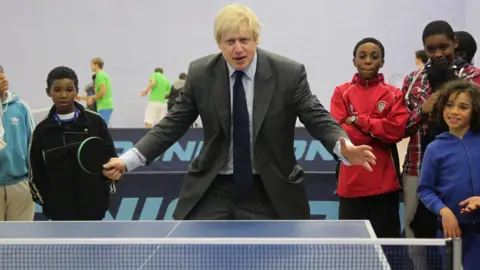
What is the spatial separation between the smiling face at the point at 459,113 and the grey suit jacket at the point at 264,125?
1.04 metres

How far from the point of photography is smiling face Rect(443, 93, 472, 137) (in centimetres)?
390

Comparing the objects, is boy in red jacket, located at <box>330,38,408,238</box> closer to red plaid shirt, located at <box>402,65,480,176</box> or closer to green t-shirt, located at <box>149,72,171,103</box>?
red plaid shirt, located at <box>402,65,480,176</box>

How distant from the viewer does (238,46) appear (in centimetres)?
308

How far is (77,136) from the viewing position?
454 cm

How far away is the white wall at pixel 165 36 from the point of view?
17.3m

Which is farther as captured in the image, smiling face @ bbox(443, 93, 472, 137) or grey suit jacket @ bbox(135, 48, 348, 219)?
smiling face @ bbox(443, 93, 472, 137)

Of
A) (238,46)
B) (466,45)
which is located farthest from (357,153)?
(466,45)

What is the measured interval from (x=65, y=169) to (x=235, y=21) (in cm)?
190

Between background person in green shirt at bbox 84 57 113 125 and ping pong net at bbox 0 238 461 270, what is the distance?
12.0 metres

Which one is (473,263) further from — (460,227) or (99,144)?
(99,144)

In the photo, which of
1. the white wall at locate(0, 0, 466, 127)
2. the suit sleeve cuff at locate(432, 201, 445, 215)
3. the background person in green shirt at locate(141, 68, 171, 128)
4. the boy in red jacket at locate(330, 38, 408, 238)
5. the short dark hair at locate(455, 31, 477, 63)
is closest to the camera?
the suit sleeve cuff at locate(432, 201, 445, 215)

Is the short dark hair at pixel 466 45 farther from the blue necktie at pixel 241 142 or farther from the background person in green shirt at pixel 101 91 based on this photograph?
the background person in green shirt at pixel 101 91

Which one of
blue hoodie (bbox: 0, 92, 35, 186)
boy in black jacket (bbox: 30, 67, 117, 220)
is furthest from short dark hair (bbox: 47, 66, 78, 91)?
blue hoodie (bbox: 0, 92, 35, 186)

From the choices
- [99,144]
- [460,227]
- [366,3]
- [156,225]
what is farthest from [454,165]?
[366,3]
